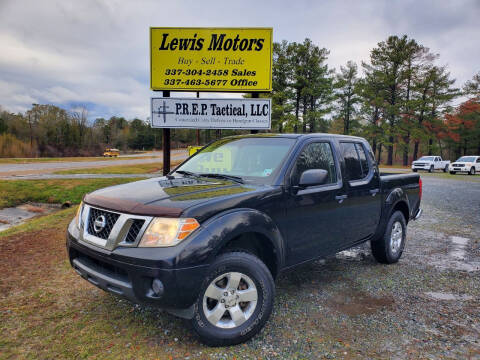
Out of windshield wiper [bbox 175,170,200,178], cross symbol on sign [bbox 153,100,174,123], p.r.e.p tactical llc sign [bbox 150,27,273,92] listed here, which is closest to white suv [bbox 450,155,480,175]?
p.r.e.p tactical llc sign [bbox 150,27,273,92]

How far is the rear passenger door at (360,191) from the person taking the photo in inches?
155

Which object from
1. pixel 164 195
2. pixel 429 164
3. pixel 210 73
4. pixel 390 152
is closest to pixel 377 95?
pixel 390 152

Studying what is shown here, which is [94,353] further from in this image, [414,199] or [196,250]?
[414,199]

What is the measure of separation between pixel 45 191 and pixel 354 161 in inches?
459

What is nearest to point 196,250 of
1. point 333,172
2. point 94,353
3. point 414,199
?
point 94,353

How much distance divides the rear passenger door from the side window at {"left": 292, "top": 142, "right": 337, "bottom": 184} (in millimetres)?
233

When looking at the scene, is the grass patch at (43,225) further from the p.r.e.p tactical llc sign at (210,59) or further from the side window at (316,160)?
the side window at (316,160)

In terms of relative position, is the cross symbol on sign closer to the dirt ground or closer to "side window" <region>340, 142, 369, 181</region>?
the dirt ground

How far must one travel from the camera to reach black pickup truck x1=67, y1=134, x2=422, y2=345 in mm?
2402

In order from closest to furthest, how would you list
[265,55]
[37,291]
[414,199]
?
1. [37,291]
2. [414,199]
3. [265,55]

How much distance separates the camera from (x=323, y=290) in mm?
3871

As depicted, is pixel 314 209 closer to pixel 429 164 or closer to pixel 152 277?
pixel 152 277

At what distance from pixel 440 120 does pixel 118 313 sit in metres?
49.0

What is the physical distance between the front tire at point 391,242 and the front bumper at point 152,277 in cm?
324
